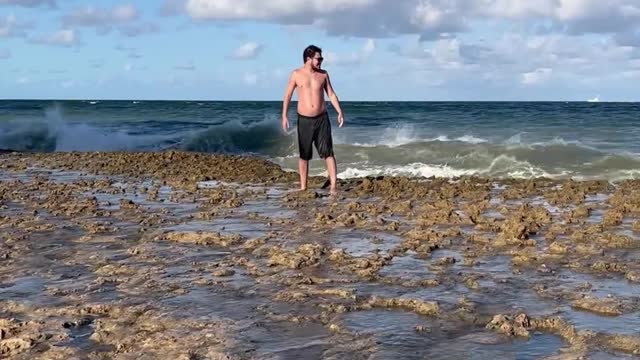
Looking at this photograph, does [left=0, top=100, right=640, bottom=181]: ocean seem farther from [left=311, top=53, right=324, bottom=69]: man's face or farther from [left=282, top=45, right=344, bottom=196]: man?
[left=311, top=53, right=324, bottom=69]: man's face

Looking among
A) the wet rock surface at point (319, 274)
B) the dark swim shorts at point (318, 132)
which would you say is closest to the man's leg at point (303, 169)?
the dark swim shorts at point (318, 132)

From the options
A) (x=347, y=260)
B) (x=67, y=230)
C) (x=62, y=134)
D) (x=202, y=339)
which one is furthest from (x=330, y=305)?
(x=62, y=134)

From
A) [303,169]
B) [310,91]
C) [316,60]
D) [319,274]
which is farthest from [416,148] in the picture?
[319,274]

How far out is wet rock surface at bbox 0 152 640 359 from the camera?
3.51 metres

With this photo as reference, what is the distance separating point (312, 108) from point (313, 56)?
27.2 inches

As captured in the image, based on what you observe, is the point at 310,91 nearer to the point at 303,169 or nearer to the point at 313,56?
the point at 313,56

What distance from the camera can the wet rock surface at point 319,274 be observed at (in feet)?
11.5

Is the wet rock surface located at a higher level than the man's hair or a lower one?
lower

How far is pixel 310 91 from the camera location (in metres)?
9.02

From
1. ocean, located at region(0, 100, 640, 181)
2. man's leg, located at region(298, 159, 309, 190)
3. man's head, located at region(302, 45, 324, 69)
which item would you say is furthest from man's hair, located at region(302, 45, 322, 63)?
ocean, located at region(0, 100, 640, 181)

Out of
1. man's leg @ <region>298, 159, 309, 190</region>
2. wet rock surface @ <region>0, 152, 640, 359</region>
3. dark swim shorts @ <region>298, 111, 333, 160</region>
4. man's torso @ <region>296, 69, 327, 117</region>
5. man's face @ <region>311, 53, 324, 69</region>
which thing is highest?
man's face @ <region>311, 53, 324, 69</region>

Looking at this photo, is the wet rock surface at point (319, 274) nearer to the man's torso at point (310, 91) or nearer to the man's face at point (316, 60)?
the man's torso at point (310, 91)

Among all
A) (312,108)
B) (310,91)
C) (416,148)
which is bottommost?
(416,148)

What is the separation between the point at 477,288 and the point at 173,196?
17.4ft
